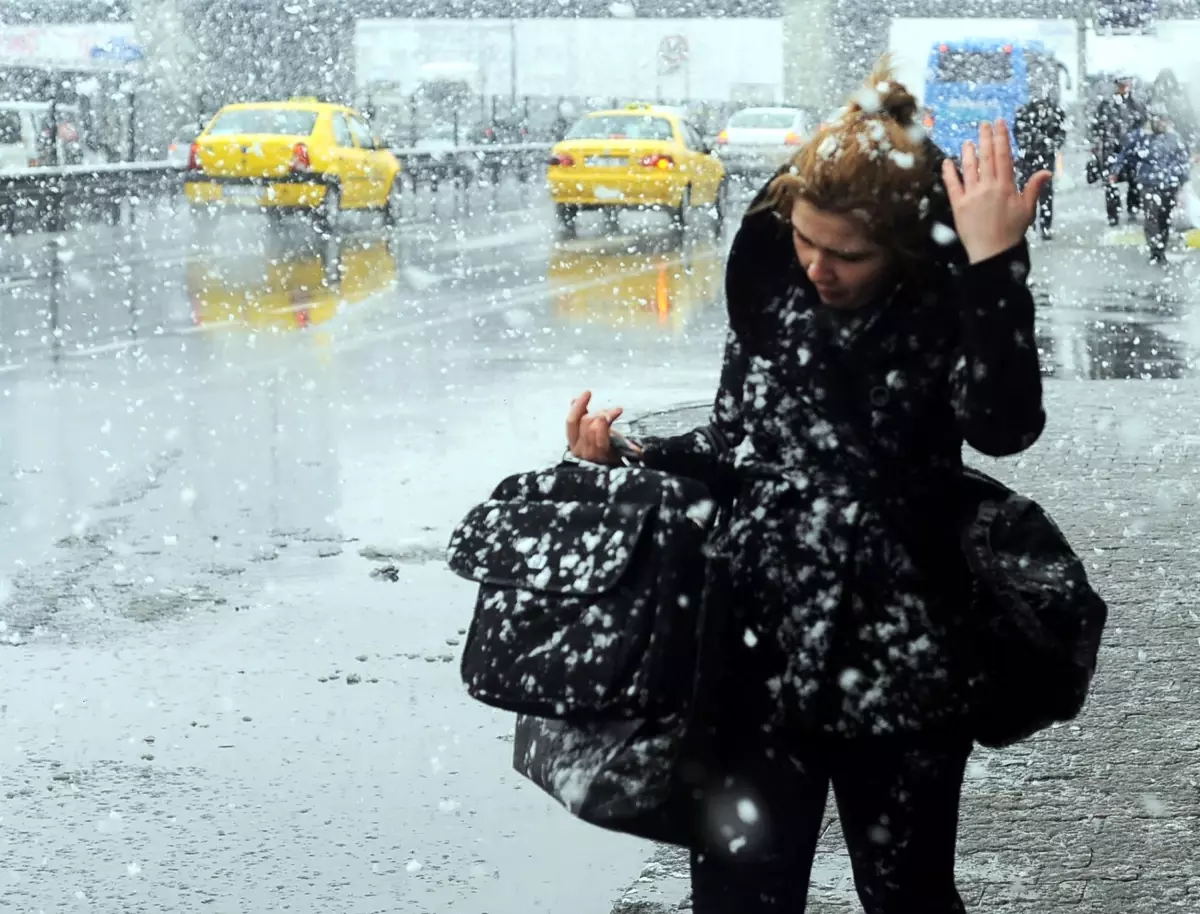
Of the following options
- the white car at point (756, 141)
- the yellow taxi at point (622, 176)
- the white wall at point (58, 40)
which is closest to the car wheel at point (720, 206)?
the yellow taxi at point (622, 176)

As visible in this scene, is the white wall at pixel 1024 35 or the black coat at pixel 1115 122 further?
the white wall at pixel 1024 35

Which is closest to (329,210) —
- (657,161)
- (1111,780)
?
(657,161)

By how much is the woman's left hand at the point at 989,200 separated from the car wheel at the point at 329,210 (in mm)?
20876

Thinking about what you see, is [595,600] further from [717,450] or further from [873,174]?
[873,174]

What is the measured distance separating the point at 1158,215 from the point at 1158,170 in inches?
16.5

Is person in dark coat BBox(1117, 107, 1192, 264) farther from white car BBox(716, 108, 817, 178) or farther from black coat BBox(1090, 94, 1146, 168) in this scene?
white car BBox(716, 108, 817, 178)

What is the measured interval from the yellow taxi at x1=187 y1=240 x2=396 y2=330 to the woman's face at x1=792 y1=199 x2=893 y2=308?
11.1 metres

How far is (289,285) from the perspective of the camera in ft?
54.7

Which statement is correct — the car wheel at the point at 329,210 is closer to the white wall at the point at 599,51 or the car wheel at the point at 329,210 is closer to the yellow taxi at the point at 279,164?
the yellow taxi at the point at 279,164

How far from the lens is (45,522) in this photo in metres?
7.32

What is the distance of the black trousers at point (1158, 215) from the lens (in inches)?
721

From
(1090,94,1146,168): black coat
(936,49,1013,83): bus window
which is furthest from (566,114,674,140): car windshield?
(936,49,1013,83): bus window

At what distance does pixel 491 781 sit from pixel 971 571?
90.4 inches

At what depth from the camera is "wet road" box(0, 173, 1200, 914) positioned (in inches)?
163
